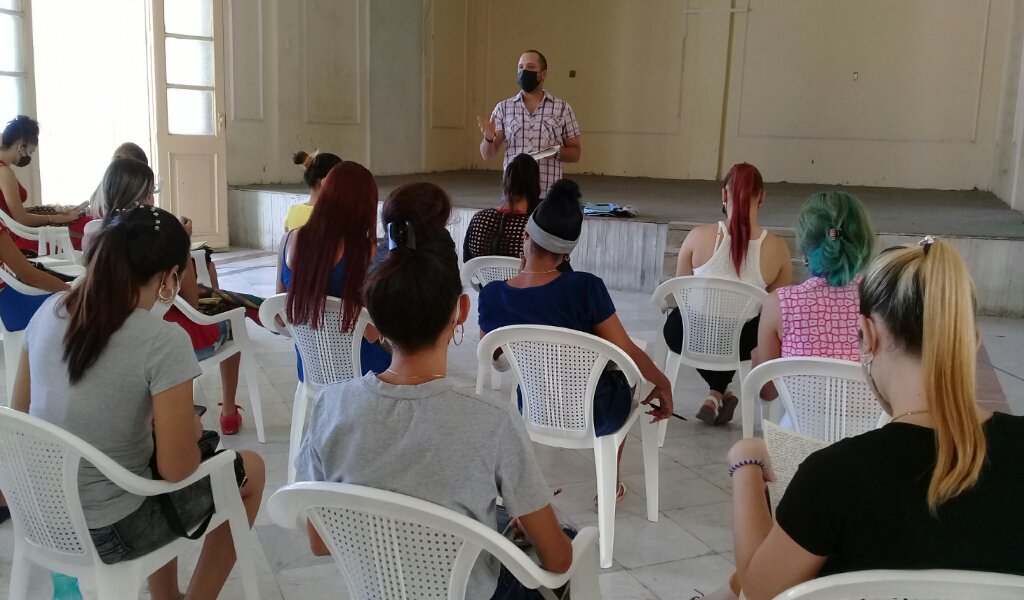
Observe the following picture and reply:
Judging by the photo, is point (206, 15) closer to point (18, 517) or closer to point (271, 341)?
point (271, 341)

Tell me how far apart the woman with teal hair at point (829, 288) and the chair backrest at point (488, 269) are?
1.30 m

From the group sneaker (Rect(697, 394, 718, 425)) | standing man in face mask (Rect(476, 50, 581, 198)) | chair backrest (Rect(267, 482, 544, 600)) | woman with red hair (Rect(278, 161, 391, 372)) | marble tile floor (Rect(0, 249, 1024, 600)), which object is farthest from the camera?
standing man in face mask (Rect(476, 50, 581, 198))

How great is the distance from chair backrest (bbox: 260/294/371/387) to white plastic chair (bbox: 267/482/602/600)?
1.30 meters

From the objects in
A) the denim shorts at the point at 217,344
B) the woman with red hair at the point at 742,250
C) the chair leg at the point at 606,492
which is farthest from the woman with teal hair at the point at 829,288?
the denim shorts at the point at 217,344

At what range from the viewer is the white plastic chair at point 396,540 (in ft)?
4.03

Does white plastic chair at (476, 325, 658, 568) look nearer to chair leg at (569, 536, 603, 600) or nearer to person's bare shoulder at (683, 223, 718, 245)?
chair leg at (569, 536, 603, 600)

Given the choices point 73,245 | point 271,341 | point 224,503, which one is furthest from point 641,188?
point 224,503

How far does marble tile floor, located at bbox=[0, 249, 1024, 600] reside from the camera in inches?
90.4

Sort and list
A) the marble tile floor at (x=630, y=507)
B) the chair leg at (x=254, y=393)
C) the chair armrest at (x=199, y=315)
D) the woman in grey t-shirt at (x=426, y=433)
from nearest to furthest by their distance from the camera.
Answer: the woman in grey t-shirt at (x=426, y=433), the marble tile floor at (x=630, y=507), the chair armrest at (x=199, y=315), the chair leg at (x=254, y=393)

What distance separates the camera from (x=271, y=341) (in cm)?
484

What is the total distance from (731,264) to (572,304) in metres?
1.10

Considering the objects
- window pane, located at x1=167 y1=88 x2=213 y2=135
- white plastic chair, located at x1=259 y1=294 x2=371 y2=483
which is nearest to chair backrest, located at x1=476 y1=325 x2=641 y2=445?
white plastic chair, located at x1=259 y1=294 x2=371 y2=483

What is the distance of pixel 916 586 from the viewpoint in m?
1.00

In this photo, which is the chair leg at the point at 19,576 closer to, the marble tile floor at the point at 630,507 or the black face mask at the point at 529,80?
the marble tile floor at the point at 630,507
